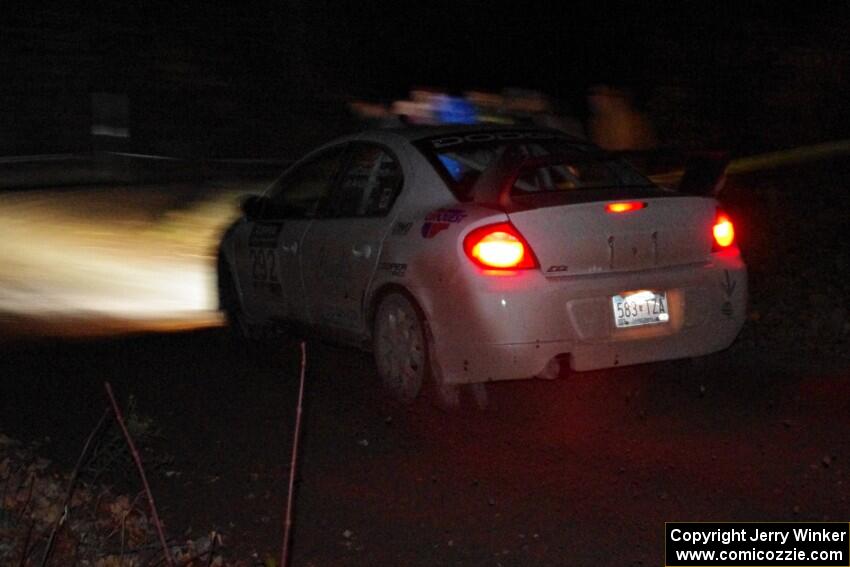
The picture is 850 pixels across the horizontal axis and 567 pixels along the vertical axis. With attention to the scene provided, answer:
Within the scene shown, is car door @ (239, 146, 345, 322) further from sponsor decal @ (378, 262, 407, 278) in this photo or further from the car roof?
sponsor decal @ (378, 262, 407, 278)

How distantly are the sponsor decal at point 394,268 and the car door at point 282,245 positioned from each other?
102cm

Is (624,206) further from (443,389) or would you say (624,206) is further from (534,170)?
(443,389)

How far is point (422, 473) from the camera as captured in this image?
655cm

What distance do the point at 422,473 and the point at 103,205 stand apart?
10.1m

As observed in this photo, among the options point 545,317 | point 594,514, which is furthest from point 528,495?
point 545,317

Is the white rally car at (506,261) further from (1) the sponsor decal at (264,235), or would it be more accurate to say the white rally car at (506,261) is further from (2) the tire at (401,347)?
(1) the sponsor decal at (264,235)

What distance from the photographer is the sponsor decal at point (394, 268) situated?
7.53 metres

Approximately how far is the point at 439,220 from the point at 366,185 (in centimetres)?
106

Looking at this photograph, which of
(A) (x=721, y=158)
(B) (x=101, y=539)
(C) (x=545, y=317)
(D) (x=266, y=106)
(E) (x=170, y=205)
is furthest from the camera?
(D) (x=266, y=106)

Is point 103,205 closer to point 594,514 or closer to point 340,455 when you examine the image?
point 340,455

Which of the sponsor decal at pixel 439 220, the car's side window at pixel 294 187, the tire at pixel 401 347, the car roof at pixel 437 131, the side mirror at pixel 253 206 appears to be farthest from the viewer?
the side mirror at pixel 253 206

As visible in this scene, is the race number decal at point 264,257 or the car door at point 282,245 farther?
the race number decal at point 264,257

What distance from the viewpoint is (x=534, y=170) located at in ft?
24.6

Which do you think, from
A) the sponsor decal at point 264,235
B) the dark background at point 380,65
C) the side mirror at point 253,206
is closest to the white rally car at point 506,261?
the sponsor decal at point 264,235
